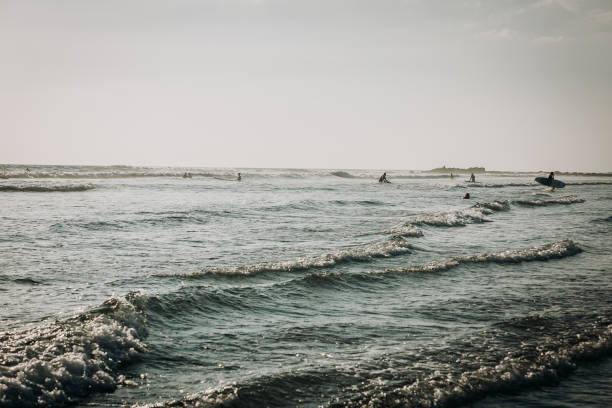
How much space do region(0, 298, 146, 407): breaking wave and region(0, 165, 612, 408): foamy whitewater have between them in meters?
0.02

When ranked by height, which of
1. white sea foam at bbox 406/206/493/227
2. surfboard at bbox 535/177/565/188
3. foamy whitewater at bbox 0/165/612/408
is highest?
surfboard at bbox 535/177/565/188

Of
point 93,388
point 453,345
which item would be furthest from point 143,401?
point 453,345

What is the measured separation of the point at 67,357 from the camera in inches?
204

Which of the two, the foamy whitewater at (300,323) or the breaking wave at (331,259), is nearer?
the foamy whitewater at (300,323)

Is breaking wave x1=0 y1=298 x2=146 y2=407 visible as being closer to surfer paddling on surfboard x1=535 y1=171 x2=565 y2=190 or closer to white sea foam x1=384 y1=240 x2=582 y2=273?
white sea foam x1=384 y1=240 x2=582 y2=273

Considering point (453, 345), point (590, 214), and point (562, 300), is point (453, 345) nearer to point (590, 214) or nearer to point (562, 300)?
point (562, 300)

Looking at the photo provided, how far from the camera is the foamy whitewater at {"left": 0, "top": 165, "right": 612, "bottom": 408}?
4.82m

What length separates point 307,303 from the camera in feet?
27.6

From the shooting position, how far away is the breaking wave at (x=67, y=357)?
4.58 meters

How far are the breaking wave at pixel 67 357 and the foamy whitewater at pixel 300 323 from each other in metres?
0.02

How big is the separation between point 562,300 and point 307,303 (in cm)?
497

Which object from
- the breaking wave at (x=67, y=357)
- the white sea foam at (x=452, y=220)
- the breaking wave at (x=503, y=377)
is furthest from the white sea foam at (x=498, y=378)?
the white sea foam at (x=452, y=220)

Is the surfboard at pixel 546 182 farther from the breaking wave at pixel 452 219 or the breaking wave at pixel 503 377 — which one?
the breaking wave at pixel 503 377

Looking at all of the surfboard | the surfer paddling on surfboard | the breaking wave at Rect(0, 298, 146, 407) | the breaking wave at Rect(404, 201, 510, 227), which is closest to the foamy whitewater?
the breaking wave at Rect(0, 298, 146, 407)
